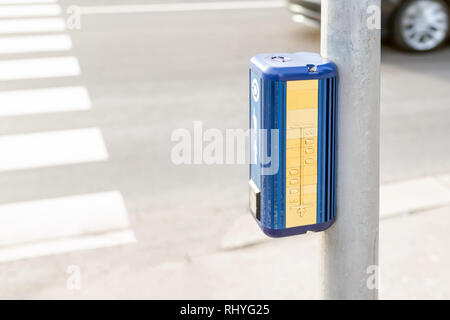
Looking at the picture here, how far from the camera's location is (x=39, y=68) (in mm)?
9641

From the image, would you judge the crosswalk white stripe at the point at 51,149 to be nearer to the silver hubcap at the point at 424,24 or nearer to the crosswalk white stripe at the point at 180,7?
the silver hubcap at the point at 424,24

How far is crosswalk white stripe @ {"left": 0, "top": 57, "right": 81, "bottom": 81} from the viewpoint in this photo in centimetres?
927

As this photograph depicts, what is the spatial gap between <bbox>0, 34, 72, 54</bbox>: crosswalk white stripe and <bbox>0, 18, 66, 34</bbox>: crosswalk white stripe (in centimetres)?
70

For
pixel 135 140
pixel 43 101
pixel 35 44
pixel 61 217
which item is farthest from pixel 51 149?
pixel 35 44

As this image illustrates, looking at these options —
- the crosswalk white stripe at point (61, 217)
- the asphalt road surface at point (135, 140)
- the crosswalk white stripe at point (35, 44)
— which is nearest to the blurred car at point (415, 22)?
the asphalt road surface at point (135, 140)

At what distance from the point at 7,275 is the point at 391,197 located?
9.30ft

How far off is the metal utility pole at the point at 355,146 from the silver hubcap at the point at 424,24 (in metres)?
Result: 8.27

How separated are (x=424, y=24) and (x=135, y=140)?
5.27 metres

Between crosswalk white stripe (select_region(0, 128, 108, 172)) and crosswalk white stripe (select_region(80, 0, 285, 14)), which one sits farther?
crosswalk white stripe (select_region(80, 0, 285, 14))

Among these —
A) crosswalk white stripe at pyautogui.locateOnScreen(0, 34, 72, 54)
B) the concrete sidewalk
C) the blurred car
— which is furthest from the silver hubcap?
the concrete sidewalk

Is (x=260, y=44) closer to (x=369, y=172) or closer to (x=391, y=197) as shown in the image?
(x=391, y=197)

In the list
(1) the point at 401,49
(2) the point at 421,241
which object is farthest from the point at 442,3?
(2) the point at 421,241

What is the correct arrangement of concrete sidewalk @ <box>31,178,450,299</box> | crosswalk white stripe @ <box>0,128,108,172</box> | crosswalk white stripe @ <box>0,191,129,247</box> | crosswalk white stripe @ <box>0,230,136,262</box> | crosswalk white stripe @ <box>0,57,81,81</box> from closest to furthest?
1. concrete sidewalk @ <box>31,178,450,299</box>
2. crosswalk white stripe @ <box>0,230,136,262</box>
3. crosswalk white stripe @ <box>0,191,129,247</box>
4. crosswalk white stripe @ <box>0,128,108,172</box>
5. crosswalk white stripe @ <box>0,57,81,81</box>

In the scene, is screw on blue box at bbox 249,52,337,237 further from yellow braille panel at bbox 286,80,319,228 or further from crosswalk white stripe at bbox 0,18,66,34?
crosswalk white stripe at bbox 0,18,66,34
